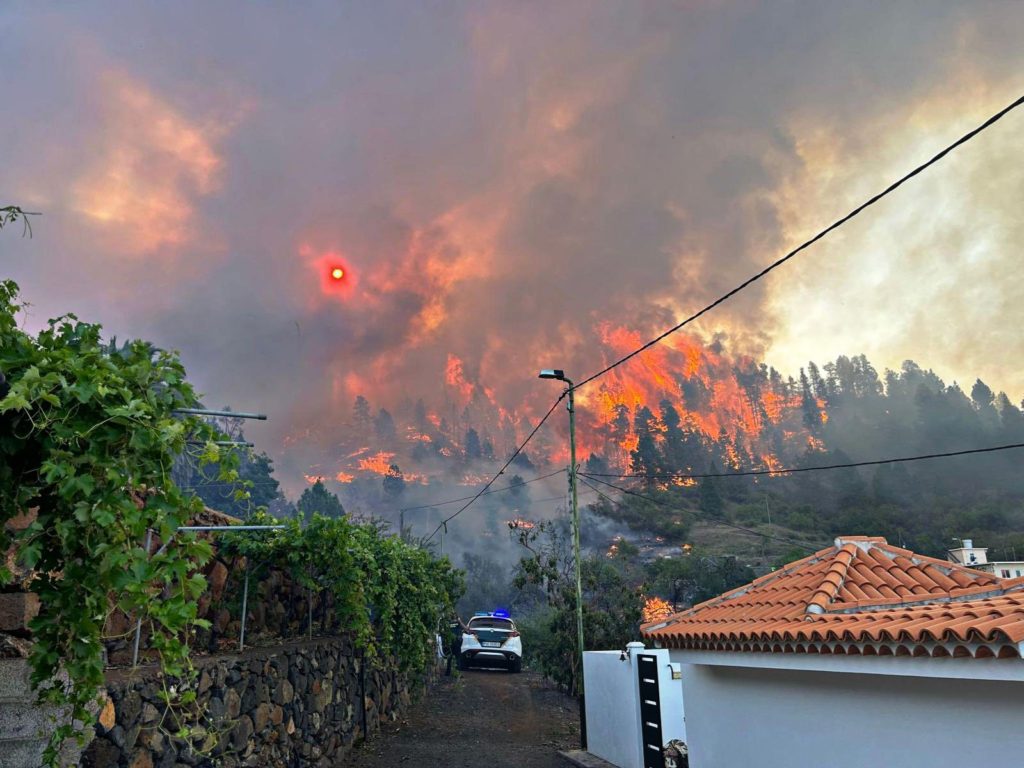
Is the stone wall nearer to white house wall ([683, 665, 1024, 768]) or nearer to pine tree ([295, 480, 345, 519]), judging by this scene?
white house wall ([683, 665, 1024, 768])

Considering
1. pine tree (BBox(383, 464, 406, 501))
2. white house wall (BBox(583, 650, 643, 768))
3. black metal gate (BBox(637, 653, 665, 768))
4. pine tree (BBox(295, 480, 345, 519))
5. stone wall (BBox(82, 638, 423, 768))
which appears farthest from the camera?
pine tree (BBox(383, 464, 406, 501))

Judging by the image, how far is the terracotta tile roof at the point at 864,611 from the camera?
475 centimetres

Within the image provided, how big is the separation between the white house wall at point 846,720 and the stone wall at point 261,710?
191 inches

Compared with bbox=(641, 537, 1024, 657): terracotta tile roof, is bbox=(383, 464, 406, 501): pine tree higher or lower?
higher

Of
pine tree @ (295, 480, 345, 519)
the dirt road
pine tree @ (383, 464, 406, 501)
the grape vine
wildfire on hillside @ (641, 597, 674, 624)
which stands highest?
pine tree @ (383, 464, 406, 501)

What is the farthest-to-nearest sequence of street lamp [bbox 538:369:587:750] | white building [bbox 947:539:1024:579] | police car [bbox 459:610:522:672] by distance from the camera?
white building [bbox 947:539:1024:579]
police car [bbox 459:610:522:672]
street lamp [bbox 538:369:587:750]

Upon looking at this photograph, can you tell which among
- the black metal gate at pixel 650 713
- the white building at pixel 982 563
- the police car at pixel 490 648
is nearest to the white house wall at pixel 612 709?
the black metal gate at pixel 650 713

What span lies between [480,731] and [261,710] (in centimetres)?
736

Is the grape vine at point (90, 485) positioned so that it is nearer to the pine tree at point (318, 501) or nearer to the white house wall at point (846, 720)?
the white house wall at point (846, 720)

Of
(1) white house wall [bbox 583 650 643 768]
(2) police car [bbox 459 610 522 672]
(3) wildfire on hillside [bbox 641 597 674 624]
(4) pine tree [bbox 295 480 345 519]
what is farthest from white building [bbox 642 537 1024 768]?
(4) pine tree [bbox 295 480 345 519]

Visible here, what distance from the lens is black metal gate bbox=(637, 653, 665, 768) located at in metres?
11.6

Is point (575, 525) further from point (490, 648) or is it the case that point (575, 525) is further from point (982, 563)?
point (982, 563)

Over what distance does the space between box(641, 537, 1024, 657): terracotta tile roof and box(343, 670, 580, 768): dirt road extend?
5431 mm

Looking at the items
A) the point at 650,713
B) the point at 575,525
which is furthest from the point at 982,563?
the point at 650,713
